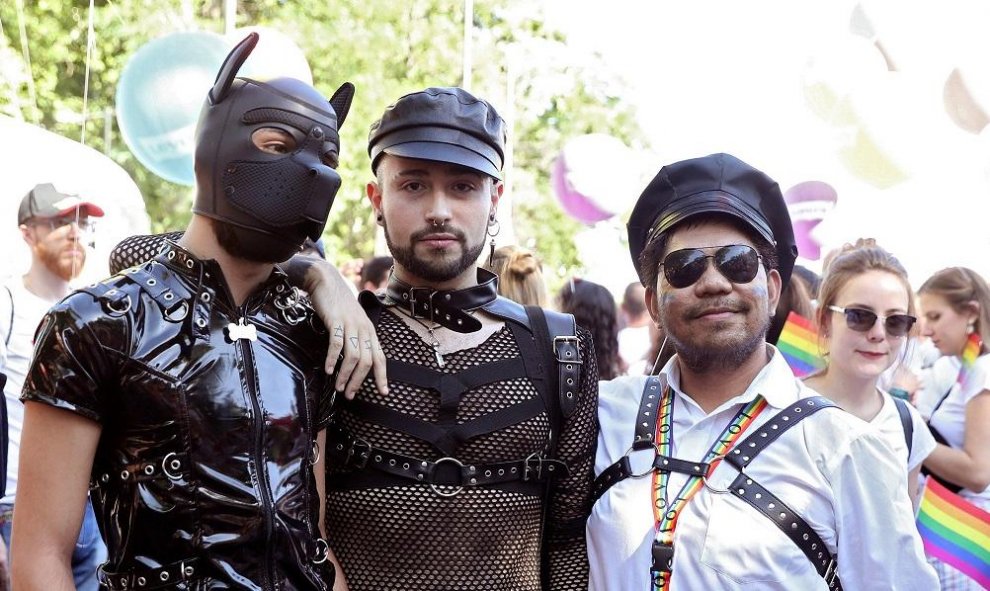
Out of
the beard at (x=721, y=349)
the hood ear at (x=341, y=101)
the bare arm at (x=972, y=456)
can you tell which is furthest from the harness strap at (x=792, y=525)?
the bare arm at (x=972, y=456)

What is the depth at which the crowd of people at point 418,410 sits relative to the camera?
88.6 inches

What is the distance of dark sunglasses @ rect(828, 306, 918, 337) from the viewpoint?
4.18 m

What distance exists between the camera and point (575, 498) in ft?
9.71

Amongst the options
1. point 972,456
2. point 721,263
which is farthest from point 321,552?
point 972,456

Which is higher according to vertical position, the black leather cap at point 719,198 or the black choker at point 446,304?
the black leather cap at point 719,198

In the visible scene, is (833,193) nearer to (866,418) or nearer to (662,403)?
(866,418)

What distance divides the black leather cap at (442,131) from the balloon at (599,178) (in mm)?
7180

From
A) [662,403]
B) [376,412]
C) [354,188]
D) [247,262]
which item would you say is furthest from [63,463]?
Answer: [354,188]

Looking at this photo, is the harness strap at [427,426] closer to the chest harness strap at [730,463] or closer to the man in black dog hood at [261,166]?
the chest harness strap at [730,463]

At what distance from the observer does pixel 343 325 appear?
2580 mm

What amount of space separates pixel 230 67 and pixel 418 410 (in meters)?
0.95

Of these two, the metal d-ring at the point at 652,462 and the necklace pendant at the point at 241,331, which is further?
the metal d-ring at the point at 652,462

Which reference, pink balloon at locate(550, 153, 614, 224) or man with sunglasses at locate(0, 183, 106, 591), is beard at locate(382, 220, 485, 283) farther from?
pink balloon at locate(550, 153, 614, 224)

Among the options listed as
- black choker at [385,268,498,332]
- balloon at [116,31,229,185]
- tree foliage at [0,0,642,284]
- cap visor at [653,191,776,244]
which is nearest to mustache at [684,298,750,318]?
cap visor at [653,191,776,244]
